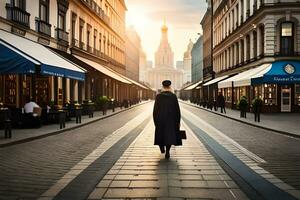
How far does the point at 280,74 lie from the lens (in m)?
29.1

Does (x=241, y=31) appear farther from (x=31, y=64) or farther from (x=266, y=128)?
(x=31, y=64)

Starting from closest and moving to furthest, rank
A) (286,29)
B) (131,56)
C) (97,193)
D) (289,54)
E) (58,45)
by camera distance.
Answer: (97,193)
(58,45)
(289,54)
(286,29)
(131,56)

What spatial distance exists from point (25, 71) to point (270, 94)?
21615mm

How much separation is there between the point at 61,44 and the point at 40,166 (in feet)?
67.1

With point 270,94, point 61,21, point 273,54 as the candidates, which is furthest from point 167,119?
point 270,94

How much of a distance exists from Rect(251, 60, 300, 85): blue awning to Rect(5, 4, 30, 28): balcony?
49.9 ft

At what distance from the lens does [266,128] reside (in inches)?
738

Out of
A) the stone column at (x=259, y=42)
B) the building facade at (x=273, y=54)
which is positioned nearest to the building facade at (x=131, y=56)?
the building facade at (x=273, y=54)

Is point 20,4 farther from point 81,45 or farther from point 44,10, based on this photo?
point 81,45

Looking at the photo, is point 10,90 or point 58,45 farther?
point 58,45

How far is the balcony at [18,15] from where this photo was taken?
765 inches

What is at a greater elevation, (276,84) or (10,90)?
(276,84)

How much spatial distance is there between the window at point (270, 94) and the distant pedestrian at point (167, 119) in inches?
966

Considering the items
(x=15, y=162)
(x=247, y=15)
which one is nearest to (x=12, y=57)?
(x=15, y=162)
